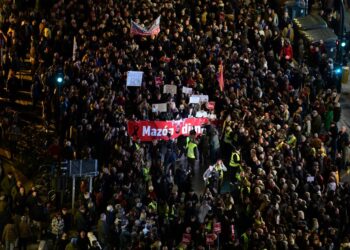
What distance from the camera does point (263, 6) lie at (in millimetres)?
37156

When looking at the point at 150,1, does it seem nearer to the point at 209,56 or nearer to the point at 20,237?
the point at 209,56

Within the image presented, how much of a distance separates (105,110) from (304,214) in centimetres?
666

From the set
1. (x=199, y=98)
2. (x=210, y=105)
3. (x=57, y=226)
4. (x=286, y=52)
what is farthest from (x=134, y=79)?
(x=286, y=52)

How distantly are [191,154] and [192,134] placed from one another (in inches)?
23.6

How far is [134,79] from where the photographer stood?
94.8 ft

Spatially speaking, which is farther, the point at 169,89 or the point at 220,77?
the point at 220,77

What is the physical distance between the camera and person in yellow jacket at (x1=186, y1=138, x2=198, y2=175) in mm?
27750

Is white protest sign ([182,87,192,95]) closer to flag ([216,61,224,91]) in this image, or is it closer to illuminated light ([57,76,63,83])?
flag ([216,61,224,91])

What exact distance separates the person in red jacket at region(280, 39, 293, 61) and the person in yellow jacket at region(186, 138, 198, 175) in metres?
7.25

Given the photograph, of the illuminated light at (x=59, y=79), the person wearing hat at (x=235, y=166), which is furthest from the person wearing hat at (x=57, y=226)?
the illuminated light at (x=59, y=79)

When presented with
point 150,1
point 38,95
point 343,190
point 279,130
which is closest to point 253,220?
point 343,190

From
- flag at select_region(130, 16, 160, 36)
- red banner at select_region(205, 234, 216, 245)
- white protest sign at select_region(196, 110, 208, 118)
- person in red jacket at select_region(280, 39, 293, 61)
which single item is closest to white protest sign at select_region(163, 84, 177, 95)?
white protest sign at select_region(196, 110, 208, 118)

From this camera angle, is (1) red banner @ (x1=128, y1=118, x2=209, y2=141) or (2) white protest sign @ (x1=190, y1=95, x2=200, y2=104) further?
(2) white protest sign @ (x1=190, y1=95, x2=200, y2=104)

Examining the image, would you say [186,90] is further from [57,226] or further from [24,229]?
[24,229]
